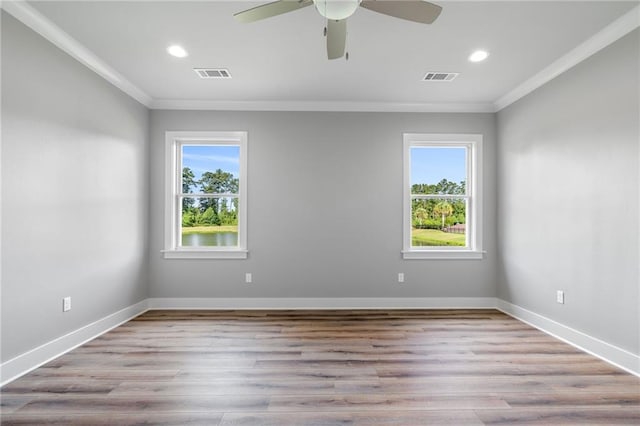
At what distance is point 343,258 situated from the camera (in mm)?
4375

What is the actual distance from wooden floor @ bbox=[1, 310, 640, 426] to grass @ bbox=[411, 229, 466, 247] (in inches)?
49.6

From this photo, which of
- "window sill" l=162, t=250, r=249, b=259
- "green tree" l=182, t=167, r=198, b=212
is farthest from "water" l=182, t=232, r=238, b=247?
"green tree" l=182, t=167, r=198, b=212

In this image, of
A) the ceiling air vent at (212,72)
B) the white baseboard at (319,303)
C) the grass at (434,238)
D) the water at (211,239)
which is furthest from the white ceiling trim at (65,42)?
the grass at (434,238)

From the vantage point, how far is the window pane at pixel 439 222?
4520 millimetres

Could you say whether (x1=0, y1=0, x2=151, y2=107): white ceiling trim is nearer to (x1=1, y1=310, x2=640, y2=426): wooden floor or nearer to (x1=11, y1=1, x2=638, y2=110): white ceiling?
(x1=11, y1=1, x2=638, y2=110): white ceiling

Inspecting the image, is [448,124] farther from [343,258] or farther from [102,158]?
[102,158]

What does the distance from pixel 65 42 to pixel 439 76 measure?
3.55 m

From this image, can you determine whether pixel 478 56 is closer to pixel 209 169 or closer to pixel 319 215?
pixel 319 215

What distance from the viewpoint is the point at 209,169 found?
448cm

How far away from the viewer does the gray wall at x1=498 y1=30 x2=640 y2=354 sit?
2600mm

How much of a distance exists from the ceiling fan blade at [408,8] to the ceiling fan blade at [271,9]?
14.1 inches

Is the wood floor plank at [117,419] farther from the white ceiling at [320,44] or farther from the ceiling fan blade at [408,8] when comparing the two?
the white ceiling at [320,44]

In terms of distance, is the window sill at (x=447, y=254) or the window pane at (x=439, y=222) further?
the window pane at (x=439, y=222)

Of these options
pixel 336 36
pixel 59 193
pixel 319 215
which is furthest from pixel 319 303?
pixel 336 36
